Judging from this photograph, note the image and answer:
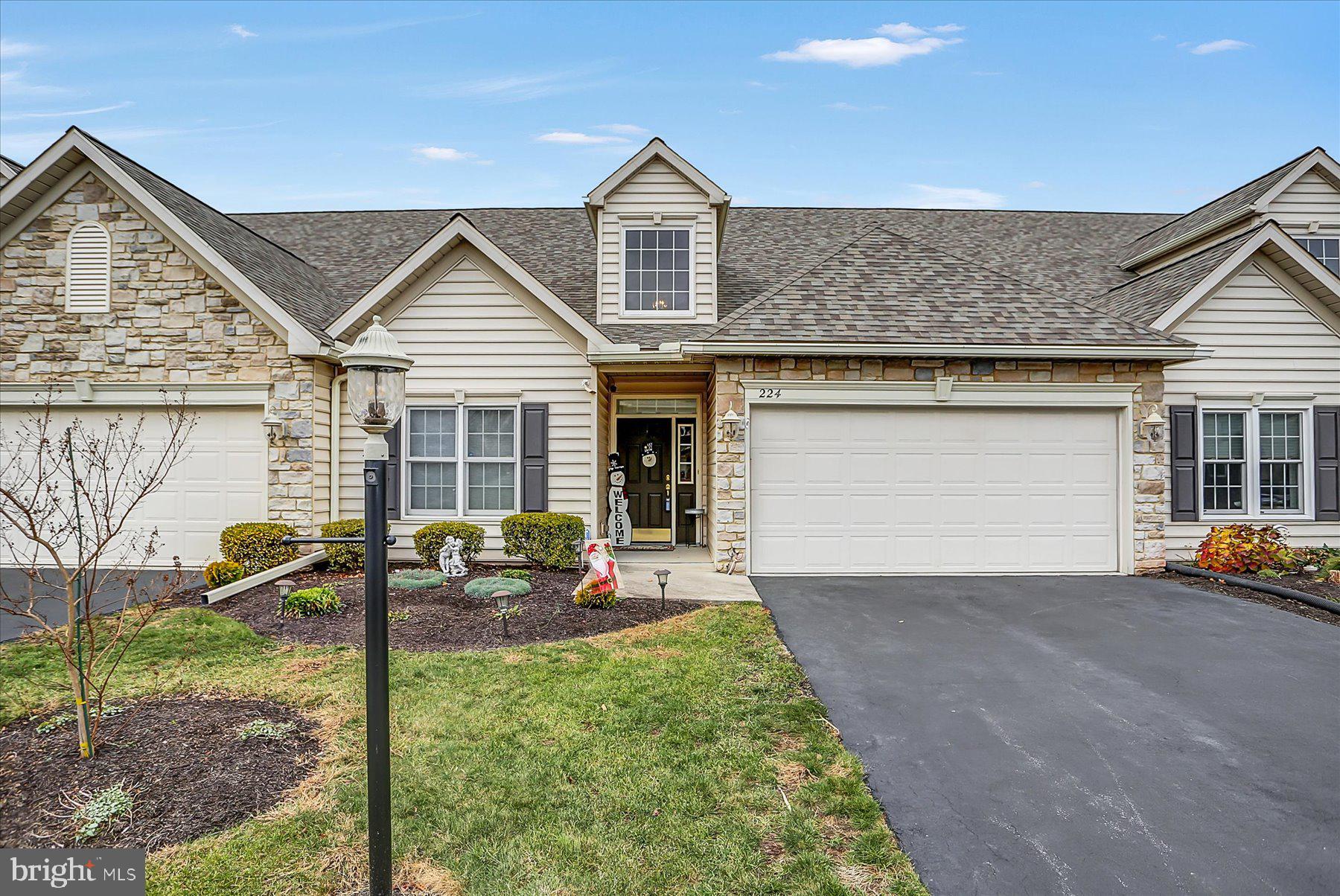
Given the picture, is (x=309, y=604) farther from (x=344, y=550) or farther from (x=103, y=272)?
(x=103, y=272)

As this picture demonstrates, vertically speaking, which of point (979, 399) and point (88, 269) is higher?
point (88, 269)

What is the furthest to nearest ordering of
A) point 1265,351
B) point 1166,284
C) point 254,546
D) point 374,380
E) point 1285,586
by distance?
point 1166,284 < point 1265,351 < point 254,546 < point 1285,586 < point 374,380

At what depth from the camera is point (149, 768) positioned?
3.39 m


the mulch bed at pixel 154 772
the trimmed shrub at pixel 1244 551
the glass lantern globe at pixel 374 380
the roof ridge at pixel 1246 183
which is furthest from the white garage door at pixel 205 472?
the roof ridge at pixel 1246 183

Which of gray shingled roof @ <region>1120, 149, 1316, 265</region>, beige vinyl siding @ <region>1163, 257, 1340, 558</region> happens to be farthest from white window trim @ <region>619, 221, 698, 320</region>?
gray shingled roof @ <region>1120, 149, 1316, 265</region>

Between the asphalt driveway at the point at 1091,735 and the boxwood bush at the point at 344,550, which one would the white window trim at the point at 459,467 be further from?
the asphalt driveway at the point at 1091,735

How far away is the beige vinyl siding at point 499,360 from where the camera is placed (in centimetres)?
953

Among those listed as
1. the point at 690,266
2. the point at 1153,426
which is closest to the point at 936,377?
the point at 1153,426

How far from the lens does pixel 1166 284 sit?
33.0 ft

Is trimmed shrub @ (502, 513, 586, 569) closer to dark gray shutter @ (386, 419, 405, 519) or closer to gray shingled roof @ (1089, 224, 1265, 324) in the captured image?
dark gray shutter @ (386, 419, 405, 519)

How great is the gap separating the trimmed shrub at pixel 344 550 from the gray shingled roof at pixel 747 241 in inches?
171

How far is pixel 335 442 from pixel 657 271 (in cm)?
571

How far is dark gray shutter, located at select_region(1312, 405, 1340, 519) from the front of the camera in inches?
372

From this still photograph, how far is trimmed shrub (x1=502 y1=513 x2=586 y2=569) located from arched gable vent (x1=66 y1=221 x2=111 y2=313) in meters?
6.87
